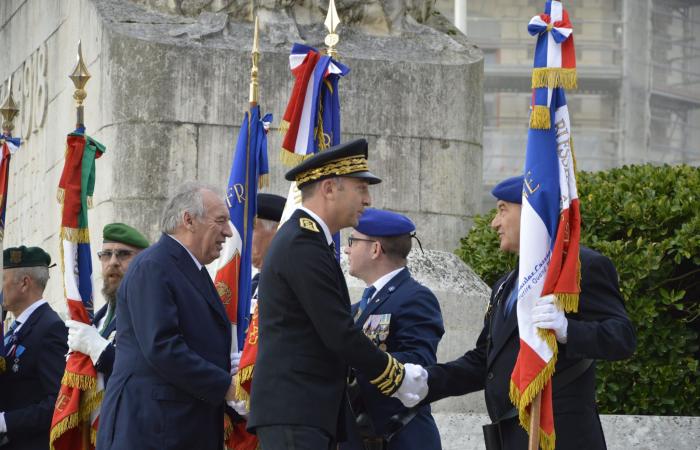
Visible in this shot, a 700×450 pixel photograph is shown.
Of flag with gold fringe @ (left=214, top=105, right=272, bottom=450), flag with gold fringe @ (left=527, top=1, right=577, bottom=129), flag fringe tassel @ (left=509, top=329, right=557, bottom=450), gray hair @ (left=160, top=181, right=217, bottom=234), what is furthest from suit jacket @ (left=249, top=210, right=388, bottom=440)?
flag with gold fringe @ (left=214, top=105, right=272, bottom=450)

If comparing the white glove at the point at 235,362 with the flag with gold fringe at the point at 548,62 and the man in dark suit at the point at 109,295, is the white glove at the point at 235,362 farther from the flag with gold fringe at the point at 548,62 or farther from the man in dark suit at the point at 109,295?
the flag with gold fringe at the point at 548,62

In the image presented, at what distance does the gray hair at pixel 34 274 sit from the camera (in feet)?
28.7

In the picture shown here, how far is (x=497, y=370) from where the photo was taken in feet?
22.3

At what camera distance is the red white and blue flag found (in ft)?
21.1

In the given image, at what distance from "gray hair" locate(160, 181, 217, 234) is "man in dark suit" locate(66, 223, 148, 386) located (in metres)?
0.89

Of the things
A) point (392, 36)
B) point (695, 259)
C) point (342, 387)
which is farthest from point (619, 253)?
point (342, 387)

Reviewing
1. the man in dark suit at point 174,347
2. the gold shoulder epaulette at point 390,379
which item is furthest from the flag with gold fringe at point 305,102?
the gold shoulder epaulette at point 390,379

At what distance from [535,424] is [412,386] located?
1.75 ft

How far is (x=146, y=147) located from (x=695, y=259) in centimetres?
369

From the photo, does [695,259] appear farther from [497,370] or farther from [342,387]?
[342,387]

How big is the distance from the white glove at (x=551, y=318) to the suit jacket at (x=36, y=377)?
2.90 meters

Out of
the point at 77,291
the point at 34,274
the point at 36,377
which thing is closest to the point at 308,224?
the point at 77,291

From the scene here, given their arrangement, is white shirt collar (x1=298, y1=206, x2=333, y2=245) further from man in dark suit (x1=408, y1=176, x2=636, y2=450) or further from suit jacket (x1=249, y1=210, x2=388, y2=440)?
man in dark suit (x1=408, y1=176, x2=636, y2=450)

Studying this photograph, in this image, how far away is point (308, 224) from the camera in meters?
6.31
